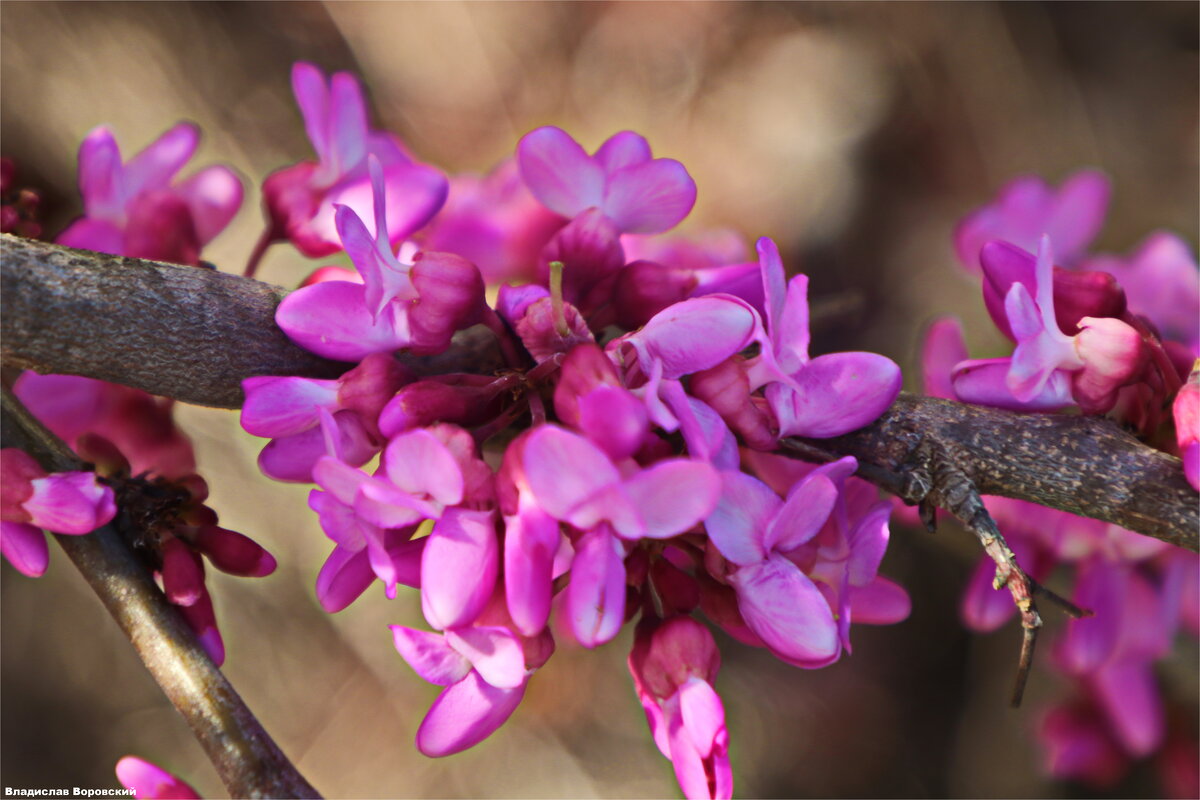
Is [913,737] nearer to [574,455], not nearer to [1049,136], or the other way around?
[1049,136]

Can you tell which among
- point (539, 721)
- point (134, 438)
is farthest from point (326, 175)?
point (539, 721)

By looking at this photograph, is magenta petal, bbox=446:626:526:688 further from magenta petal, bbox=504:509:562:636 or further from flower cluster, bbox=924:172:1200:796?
flower cluster, bbox=924:172:1200:796

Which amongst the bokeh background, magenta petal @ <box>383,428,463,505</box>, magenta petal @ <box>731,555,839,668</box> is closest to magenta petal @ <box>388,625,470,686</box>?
magenta petal @ <box>383,428,463,505</box>

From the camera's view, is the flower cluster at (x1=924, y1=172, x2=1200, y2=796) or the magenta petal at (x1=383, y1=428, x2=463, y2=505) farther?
the flower cluster at (x1=924, y1=172, x2=1200, y2=796)

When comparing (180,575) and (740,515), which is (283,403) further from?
(740,515)

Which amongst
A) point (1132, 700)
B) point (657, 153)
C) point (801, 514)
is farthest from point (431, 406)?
point (657, 153)

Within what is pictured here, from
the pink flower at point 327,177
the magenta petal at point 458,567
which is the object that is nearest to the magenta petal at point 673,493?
the magenta petal at point 458,567
